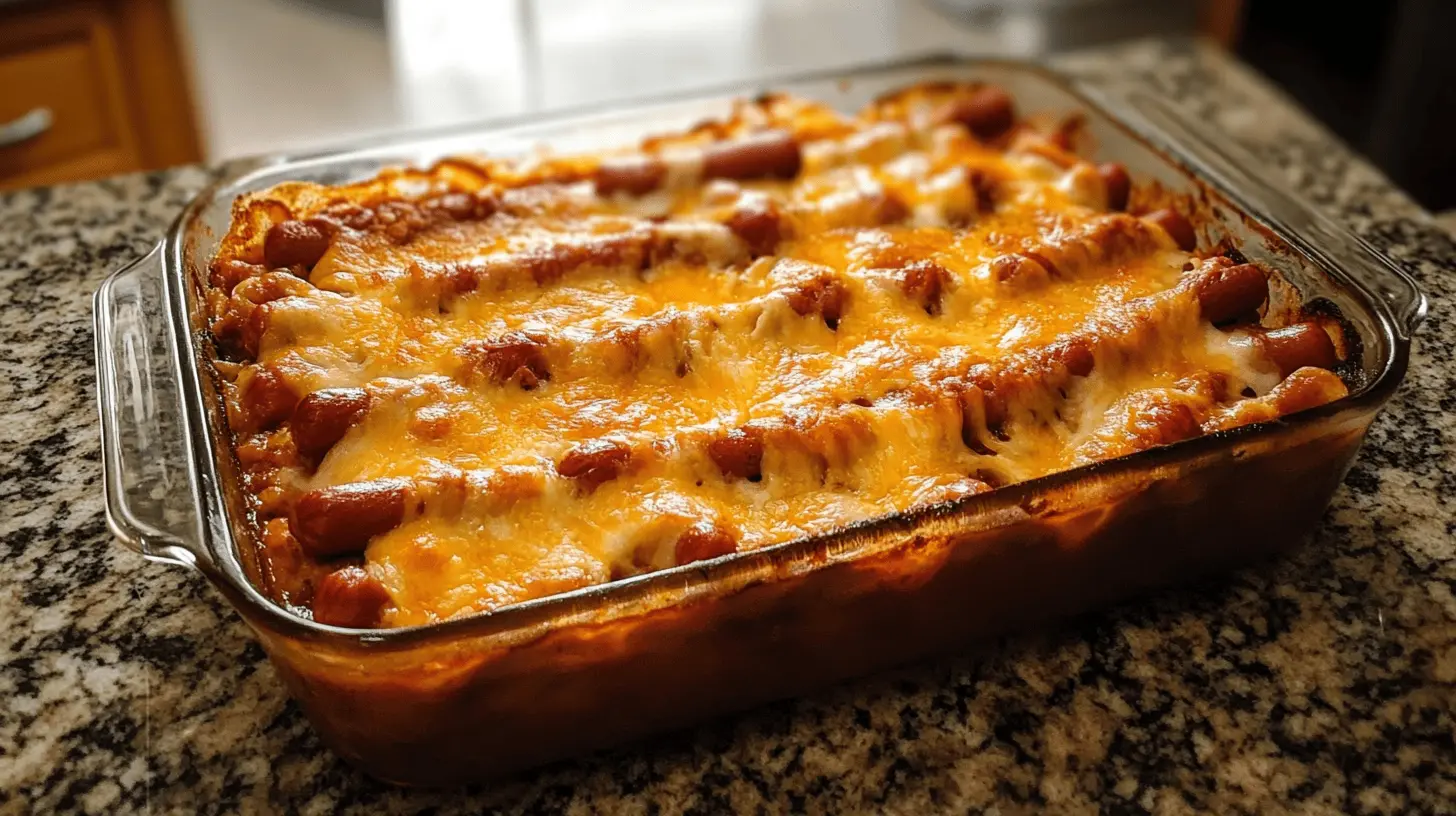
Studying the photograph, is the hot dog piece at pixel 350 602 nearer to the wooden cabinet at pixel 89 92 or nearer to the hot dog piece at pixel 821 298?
the hot dog piece at pixel 821 298

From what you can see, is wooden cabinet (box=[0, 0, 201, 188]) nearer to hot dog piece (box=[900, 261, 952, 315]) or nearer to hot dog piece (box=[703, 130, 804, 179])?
hot dog piece (box=[703, 130, 804, 179])

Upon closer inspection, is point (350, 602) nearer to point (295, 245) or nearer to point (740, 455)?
point (740, 455)

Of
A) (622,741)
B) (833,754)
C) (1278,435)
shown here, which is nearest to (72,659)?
(622,741)

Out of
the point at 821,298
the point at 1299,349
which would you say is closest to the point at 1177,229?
the point at 1299,349

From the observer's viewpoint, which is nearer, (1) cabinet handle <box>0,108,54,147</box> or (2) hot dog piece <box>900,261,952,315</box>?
(2) hot dog piece <box>900,261,952,315</box>

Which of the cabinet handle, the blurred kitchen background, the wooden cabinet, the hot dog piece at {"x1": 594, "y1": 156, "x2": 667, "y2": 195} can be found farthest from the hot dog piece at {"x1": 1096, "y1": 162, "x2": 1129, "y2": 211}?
the cabinet handle

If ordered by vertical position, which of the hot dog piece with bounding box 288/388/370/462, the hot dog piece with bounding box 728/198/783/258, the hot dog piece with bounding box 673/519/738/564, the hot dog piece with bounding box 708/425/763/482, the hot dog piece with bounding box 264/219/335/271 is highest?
the hot dog piece with bounding box 264/219/335/271

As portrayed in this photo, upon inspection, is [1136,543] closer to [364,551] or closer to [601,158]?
[364,551]
